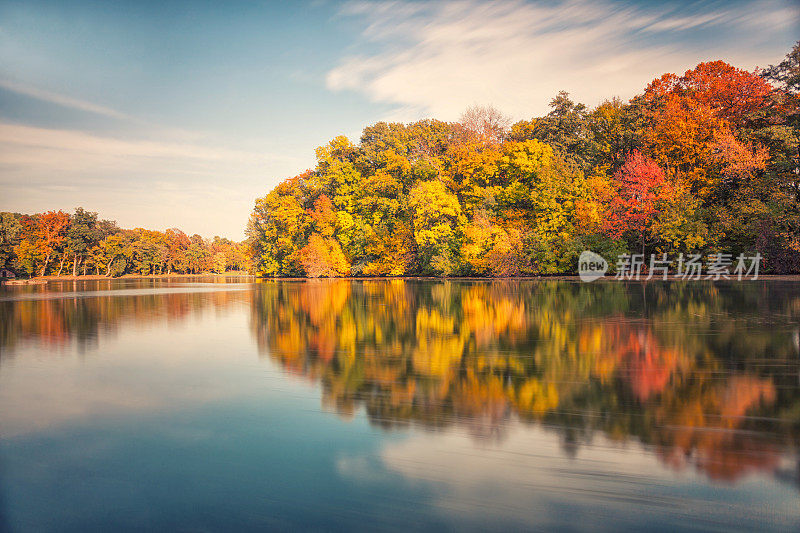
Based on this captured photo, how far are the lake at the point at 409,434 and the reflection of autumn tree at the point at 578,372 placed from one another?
38mm

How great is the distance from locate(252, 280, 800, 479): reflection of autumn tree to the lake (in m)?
0.04

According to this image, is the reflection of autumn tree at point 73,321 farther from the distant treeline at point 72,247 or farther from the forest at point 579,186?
the distant treeline at point 72,247

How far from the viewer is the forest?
88.6 ft

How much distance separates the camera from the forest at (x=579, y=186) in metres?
27.0

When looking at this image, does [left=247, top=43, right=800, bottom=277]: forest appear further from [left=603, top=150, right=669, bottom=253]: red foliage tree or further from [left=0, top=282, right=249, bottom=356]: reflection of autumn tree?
[left=0, top=282, right=249, bottom=356]: reflection of autumn tree

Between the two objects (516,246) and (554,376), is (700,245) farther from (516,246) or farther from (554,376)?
(554,376)

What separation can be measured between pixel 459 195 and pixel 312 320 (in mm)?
28918

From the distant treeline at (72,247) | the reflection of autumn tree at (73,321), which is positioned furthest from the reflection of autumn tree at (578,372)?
the distant treeline at (72,247)

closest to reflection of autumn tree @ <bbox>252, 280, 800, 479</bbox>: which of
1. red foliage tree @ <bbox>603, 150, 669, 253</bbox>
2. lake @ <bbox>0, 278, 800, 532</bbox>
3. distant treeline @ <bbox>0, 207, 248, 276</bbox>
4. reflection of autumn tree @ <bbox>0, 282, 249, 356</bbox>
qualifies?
lake @ <bbox>0, 278, 800, 532</bbox>

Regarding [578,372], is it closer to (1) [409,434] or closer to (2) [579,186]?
(1) [409,434]

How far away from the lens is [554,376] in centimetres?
590

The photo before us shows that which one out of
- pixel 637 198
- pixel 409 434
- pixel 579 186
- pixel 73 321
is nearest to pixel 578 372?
pixel 409 434

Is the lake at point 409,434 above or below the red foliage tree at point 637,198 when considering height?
below

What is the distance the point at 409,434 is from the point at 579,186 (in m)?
32.0
